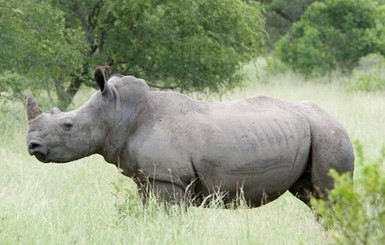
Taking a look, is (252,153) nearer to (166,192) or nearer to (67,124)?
(166,192)

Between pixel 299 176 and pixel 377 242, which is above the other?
pixel 377 242

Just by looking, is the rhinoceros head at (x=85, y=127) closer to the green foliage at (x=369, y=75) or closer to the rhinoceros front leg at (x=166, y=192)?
the rhinoceros front leg at (x=166, y=192)

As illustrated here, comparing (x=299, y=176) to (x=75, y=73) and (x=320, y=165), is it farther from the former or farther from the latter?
(x=75, y=73)

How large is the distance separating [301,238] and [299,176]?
0.94 m

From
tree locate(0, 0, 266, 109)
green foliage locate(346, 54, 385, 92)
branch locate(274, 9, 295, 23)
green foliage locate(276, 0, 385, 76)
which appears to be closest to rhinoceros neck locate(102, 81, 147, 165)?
tree locate(0, 0, 266, 109)

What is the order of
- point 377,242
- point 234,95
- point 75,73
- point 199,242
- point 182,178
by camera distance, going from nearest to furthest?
point 377,242 < point 199,242 < point 182,178 < point 75,73 < point 234,95

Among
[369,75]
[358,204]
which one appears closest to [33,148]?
[358,204]

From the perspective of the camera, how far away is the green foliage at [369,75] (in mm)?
19062

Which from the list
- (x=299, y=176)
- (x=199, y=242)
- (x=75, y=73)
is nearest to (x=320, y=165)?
(x=299, y=176)

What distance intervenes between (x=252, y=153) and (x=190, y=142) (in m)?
0.45

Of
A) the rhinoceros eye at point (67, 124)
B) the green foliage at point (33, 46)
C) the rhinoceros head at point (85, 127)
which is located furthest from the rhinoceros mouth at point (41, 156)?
the green foliage at point (33, 46)

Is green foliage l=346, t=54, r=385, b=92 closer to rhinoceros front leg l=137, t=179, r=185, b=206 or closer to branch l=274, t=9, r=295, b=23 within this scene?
branch l=274, t=9, r=295, b=23

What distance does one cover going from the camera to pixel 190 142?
18.7ft

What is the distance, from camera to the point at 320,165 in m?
5.99
